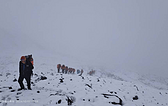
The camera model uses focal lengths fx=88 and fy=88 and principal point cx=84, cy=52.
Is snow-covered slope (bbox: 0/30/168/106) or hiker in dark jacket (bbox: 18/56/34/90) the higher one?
hiker in dark jacket (bbox: 18/56/34/90)

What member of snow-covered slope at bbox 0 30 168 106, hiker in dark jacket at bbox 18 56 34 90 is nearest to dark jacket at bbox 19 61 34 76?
hiker in dark jacket at bbox 18 56 34 90

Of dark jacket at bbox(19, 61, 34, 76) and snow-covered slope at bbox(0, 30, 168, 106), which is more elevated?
dark jacket at bbox(19, 61, 34, 76)

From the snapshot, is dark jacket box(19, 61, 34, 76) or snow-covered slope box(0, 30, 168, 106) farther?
dark jacket box(19, 61, 34, 76)

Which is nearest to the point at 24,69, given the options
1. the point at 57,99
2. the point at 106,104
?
the point at 57,99

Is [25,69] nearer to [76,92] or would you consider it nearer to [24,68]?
[24,68]

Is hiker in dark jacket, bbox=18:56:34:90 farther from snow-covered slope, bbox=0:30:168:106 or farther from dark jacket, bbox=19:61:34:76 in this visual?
snow-covered slope, bbox=0:30:168:106

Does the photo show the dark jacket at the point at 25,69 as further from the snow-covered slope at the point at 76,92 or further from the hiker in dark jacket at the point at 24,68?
the snow-covered slope at the point at 76,92

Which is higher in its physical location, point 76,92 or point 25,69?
point 25,69

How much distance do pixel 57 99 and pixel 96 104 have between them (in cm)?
247

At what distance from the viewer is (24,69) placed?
636 centimetres

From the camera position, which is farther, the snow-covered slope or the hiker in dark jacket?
the hiker in dark jacket

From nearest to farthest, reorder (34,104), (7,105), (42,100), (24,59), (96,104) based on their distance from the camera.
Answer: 1. (7,105)
2. (34,104)
3. (42,100)
4. (96,104)
5. (24,59)

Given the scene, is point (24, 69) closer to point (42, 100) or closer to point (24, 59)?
point (24, 59)

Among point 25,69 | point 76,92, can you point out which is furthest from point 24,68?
point 76,92
